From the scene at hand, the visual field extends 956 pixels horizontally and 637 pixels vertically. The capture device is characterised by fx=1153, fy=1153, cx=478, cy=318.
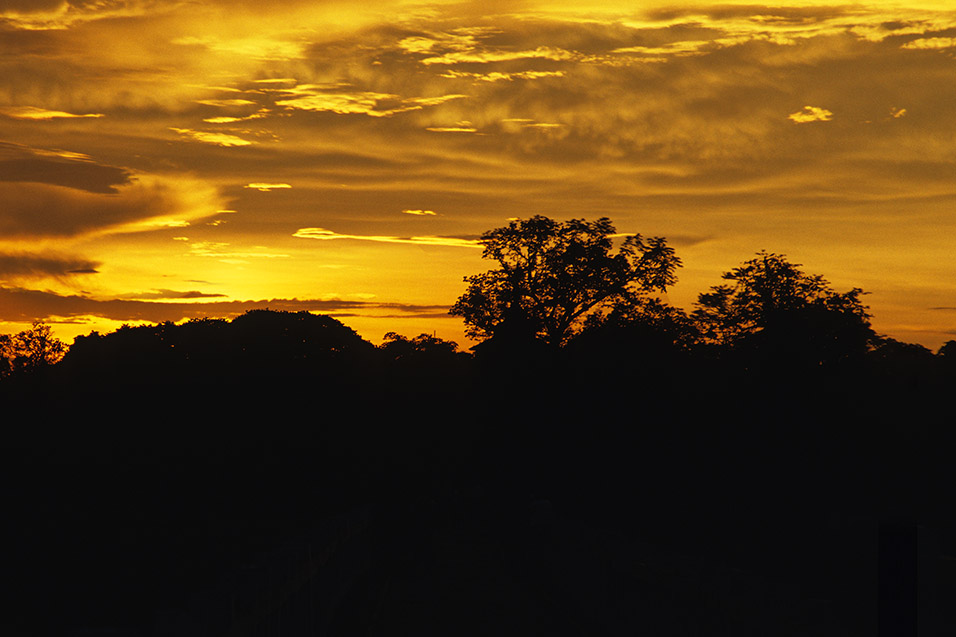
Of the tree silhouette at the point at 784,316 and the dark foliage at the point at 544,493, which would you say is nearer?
the dark foliage at the point at 544,493

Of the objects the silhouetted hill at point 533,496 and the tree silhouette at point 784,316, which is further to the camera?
the tree silhouette at point 784,316

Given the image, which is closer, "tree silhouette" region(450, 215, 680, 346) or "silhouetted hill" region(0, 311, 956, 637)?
"silhouetted hill" region(0, 311, 956, 637)

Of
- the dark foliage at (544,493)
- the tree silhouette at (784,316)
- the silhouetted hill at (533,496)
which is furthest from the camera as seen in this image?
the tree silhouette at (784,316)

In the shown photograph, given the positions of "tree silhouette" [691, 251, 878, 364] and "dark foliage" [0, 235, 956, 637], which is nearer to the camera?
"dark foliage" [0, 235, 956, 637]

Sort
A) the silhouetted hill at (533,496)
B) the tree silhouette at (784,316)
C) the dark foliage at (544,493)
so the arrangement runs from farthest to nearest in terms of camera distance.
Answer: the tree silhouette at (784,316)
the silhouetted hill at (533,496)
the dark foliage at (544,493)

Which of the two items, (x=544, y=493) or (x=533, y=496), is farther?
(x=544, y=493)

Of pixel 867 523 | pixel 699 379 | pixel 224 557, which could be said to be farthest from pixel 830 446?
pixel 867 523

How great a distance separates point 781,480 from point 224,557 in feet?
82.0

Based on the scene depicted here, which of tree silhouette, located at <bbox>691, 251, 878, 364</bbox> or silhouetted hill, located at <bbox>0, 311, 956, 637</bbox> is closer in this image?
silhouetted hill, located at <bbox>0, 311, 956, 637</bbox>

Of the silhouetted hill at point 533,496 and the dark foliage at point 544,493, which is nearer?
the dark foliage at point 544,493

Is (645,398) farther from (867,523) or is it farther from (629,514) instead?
(867,523)

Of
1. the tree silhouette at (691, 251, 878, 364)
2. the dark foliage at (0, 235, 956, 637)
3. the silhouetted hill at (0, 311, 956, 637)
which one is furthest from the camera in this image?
the tree silhouette at (691, 251, 878, 364)

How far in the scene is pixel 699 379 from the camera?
1996 inches

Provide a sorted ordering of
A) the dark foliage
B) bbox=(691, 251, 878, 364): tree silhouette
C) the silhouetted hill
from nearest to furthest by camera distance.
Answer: the dark foliage
the silhouetted hill
bbox=(691, 251, 878, 364): tree silhouette
